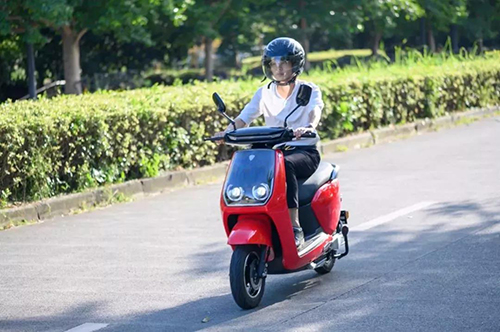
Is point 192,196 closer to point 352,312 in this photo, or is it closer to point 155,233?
point 155,233

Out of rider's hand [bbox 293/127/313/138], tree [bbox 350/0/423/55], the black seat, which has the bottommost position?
the black seat

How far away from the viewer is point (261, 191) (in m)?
6.59

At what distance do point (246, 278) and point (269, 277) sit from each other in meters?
1.10

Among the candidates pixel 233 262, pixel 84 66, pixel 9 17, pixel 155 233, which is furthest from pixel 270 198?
pixel 84 66

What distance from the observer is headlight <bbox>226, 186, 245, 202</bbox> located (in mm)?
6625

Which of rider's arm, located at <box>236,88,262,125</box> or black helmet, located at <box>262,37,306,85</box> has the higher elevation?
black helmet, located at <box>262,37,306,85</box>

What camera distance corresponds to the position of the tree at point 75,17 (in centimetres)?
2002

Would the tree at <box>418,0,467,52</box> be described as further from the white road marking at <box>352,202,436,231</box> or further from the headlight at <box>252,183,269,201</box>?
the headlight at <box>252,183,269,201</box>

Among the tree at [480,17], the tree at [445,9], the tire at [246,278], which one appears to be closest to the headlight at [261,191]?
the tire at [246,278]

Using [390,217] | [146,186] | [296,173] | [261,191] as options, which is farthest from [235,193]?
[146,186]

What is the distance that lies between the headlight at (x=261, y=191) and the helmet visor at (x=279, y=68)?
0.97 metres

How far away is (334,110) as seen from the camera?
16875mm

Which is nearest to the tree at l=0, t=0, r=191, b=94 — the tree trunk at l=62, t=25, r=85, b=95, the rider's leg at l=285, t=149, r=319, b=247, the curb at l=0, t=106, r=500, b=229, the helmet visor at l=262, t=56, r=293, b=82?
the tree trunk at l=62, t=25, r=85, b=95

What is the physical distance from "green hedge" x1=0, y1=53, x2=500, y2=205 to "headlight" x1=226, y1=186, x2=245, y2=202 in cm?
463
